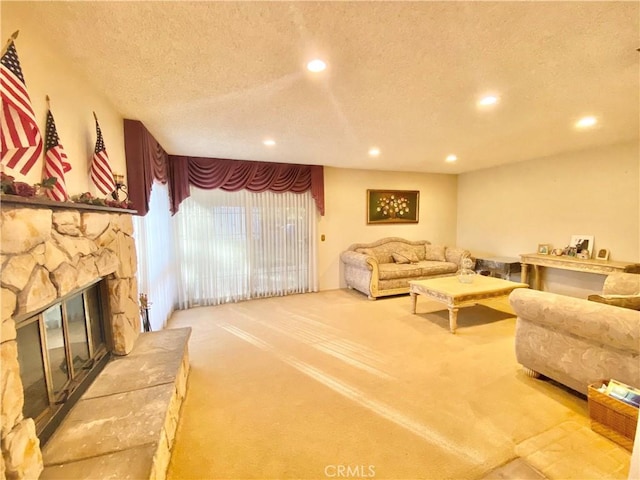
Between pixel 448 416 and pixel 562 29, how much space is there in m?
2.40

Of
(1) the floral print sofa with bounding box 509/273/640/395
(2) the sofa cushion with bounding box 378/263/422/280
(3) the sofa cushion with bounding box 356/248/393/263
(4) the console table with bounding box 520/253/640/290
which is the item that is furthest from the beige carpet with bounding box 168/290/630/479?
(3) the sofa cushion with bounding box 356/248/393/263

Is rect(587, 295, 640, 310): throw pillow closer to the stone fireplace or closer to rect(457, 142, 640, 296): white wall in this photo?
rect(457, 142, 640, 296): white wall

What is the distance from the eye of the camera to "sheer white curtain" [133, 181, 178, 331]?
2809mm

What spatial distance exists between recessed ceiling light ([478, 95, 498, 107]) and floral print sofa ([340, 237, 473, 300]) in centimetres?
274

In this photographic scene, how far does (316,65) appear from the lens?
172cm

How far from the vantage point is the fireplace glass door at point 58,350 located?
1.26 meters

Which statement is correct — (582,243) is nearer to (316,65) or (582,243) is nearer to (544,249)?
(544,249)

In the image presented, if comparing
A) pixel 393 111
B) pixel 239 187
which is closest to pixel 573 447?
pixel 393 111

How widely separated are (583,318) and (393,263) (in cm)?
342

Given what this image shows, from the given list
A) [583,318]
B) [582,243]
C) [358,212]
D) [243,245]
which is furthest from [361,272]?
[582,243]

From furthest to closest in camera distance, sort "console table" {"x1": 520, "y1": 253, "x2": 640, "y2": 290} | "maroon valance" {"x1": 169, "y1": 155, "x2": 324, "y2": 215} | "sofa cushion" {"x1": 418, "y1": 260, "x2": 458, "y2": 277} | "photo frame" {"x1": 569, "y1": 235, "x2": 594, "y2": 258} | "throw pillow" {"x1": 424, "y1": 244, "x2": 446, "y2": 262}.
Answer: "throw pillow" {"x1": 424, "y1": 244, "x2": 446, "y2": 262} < "sofa cushion" {"x1": 418, "y1": 260, "x2": 458, "y2": 277} < "maroon valance" {"x1": 169, "y1": 155, "x2": 324, "y2": 215} < "photo frame" {"x1": 569, "y1": 235, "x2": 594, "y2": 258} < "console table" {"x1": 520, "y1": 253, "x2": 640, "y2": 290}

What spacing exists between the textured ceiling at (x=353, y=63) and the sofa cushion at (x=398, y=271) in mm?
2334

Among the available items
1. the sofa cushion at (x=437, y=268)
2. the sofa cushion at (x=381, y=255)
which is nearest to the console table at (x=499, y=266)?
the sofa cushion at (x=437, y=268)

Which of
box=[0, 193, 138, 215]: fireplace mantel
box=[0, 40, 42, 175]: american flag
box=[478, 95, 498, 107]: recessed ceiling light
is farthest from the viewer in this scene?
box=[478, 95, 498, 107]: recessed ceiling light
